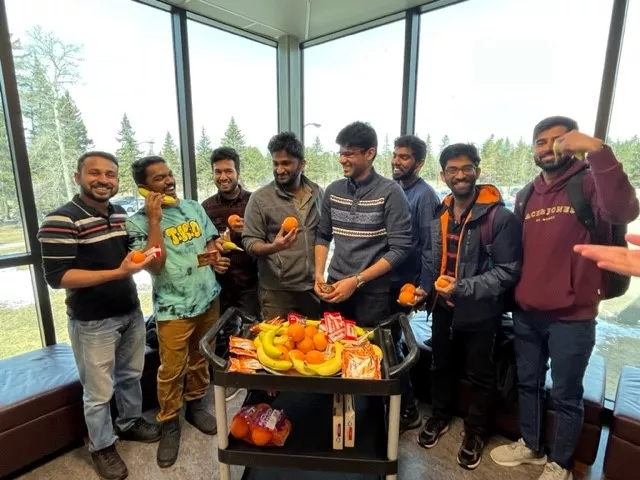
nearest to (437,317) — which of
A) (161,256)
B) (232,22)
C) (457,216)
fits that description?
(457,216)

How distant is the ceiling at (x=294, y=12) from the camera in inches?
116

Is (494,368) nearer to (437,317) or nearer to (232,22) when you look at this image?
(437,317)

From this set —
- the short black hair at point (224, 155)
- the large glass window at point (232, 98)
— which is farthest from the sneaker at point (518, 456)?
the large glass window at point (232, 98)

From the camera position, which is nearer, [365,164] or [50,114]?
[365,164]

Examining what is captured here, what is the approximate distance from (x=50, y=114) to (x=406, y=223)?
2602 millimetres

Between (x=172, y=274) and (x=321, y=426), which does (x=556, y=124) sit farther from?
(x=172, y=274)

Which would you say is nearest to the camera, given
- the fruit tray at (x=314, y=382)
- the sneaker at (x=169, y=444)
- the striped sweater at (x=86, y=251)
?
the fruit tray at (x=314, y=382)

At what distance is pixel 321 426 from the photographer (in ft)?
5.04

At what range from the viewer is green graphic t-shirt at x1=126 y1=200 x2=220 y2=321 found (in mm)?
1882

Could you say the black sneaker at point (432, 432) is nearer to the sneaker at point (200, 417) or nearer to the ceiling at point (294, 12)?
the sneaker at point (200, 417)

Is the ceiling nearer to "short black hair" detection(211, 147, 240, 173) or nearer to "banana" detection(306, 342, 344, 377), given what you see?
"short black hair" detection(211, 147, 240, 173)

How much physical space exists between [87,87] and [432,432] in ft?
11.2

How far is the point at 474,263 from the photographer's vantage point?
1.81 m

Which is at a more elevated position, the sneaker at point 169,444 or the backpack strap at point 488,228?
the backpack strap at point 488,228
